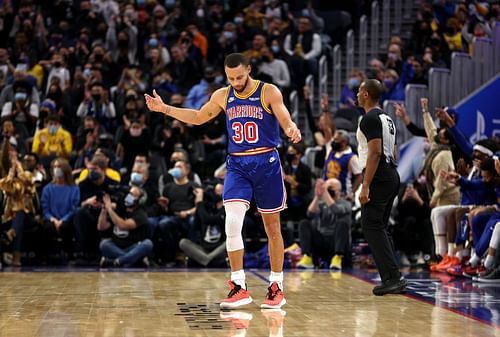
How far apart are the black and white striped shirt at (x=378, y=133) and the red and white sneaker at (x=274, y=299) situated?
1.72m

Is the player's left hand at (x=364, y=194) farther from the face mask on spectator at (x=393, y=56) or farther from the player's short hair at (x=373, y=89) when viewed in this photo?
the face mask on spectator at (x=393, y=56)

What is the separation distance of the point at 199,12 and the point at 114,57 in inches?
82.4

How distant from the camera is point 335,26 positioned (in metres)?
19.4

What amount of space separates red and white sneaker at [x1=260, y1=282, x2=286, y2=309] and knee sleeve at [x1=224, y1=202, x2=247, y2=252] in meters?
0.45

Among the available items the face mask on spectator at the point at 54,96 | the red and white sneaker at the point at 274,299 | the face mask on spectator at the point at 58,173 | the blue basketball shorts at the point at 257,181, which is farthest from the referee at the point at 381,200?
the face mask on spectator at the point at 54,96

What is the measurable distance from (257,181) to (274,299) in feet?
3.25

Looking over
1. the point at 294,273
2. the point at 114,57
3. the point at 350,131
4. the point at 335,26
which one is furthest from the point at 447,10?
the point at 294,273

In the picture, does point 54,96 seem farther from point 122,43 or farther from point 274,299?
point 274,299

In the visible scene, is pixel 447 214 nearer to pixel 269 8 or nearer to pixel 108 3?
pixel 269 8

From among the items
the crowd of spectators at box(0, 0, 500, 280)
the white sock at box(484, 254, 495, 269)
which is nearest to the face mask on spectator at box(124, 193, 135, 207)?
the crowd of spectators at box(0, 0, 500, 280)

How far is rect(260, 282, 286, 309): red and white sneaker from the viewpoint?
7.27 meters

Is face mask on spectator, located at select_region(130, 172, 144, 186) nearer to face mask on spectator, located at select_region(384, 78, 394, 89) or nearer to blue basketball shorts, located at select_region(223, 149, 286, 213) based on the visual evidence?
face mask on spectator, located at select_region(384, 78, 394, 89)

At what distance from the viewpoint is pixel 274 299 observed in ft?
24.0

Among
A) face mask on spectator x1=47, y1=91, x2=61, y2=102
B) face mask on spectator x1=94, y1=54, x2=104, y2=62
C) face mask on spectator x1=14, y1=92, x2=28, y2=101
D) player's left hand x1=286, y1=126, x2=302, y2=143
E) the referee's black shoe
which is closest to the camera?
player's left hand x1=286, y1=126, x2=302, y2=143
